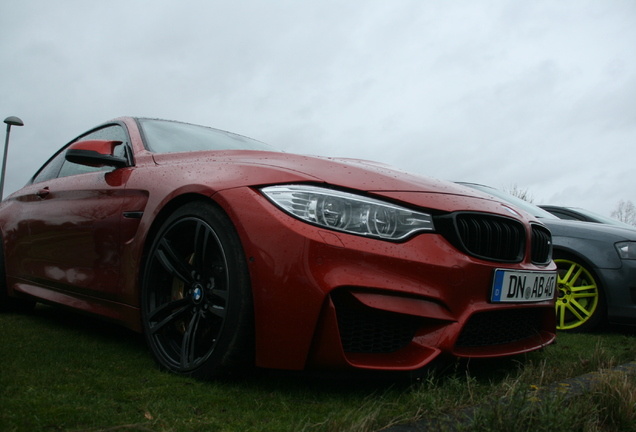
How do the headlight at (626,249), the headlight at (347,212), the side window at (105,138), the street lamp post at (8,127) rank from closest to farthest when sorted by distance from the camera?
the headlight at (347,212)
the side window at (105,138)
the headlight at (626,249)
the street lamp post at (8,127)

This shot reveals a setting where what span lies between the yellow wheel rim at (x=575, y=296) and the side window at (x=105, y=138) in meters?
3.26

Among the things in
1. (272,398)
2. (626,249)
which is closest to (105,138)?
(272,398)

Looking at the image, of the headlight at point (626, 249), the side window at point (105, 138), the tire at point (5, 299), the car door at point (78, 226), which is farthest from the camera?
the headlight at point (626, 249)

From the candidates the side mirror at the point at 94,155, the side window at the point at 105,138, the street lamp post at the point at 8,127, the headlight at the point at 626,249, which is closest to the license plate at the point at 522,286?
the headlight at the point at 626,249

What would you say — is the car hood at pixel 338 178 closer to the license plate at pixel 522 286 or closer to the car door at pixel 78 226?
the license plate at pixel 522 286

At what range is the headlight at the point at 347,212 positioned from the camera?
7.10 feet

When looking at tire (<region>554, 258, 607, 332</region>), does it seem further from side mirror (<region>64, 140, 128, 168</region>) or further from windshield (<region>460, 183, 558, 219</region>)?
side mirror (<region>64, 140, 128, 168</region>)

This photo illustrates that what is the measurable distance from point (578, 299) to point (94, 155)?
11.9 ft

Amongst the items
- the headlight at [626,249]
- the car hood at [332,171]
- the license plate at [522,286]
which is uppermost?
the car hood at [332,171]

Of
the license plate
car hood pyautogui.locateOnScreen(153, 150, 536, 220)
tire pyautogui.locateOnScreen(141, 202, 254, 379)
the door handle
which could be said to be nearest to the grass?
tire pyautogui.locateOnScreen(141, 202, 254, 379)

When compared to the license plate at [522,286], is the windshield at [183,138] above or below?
above

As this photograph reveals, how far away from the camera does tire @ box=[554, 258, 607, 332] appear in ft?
14.3

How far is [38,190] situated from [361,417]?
10.1 ft

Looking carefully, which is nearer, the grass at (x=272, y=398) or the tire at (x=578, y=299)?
the grass at (x=272, y=398)
